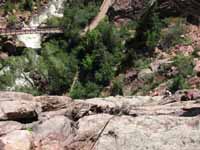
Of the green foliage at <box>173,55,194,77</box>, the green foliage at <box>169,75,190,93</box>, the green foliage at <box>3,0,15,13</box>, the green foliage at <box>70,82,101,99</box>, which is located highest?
the green foliage at <box>3,0,15,13</box>

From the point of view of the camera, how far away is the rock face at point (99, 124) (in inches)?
899

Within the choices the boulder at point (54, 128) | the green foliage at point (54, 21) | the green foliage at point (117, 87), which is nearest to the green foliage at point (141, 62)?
the green foliage at point (117, 87)

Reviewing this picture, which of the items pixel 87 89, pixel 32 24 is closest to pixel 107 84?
pixel 87 89

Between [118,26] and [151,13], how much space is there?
7542 millimetres

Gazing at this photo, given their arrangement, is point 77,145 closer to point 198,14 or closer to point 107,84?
point 107,84

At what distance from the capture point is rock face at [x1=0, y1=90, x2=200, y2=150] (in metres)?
22.8

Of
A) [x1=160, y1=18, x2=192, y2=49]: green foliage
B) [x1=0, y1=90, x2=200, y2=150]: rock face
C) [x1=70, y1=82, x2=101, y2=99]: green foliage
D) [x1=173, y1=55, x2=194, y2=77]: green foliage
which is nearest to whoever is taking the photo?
[x1=0, y1=90, x2=200, y2=150]: rock face

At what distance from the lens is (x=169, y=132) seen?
23094 millimetres

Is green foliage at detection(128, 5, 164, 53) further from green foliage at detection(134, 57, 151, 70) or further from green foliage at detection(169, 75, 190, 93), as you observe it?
green foliage at detection(169, 75, 190, 93)

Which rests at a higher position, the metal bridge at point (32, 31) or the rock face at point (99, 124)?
the rock face at point (99, 124)

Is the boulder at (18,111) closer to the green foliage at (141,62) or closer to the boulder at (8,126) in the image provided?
the boulder at (8,126)

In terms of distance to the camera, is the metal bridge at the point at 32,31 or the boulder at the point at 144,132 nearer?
the boulder at the point at 144,132

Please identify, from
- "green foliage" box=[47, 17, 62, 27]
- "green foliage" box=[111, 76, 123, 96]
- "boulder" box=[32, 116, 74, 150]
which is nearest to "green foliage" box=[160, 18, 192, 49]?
"green foliage" box=[111, 76, 123, 96]

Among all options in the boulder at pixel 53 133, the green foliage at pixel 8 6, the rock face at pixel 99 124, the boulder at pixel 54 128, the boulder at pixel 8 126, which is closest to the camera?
the rock face at pixel 99 124
